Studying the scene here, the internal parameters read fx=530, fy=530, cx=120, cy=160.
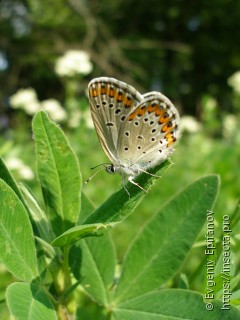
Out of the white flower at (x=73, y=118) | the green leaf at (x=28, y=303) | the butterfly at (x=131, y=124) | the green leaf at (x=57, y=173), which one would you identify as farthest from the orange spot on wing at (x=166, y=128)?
the white flower at (x=73, y=118)

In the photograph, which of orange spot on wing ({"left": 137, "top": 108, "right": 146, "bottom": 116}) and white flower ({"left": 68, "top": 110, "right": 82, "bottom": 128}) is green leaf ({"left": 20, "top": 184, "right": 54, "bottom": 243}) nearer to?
orange spot on wing ({"left": 137, "top": 108, "right": 146, "bottom": 116})

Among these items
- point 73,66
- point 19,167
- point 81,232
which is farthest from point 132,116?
point 73,66

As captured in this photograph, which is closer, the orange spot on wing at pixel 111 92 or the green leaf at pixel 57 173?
the green leaf at pixel 57 173

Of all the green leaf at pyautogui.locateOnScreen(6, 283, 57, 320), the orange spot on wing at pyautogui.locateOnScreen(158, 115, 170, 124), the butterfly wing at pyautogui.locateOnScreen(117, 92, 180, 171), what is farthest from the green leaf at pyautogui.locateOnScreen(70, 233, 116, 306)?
the orange spot on wing at pyautogui.locateOnScreen(158, 115, 170, 124)

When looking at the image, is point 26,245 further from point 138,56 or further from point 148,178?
point 138,56

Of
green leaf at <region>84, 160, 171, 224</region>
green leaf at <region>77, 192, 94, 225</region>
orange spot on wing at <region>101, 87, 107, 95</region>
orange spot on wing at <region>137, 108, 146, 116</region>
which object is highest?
orange spot on wing at <region>101, 87, 107, 95</region>

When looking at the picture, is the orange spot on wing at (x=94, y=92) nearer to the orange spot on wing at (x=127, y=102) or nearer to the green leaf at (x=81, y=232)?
the orange spot on wing at (x=127, y=102)

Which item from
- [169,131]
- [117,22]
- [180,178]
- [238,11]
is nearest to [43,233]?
[169,131]
